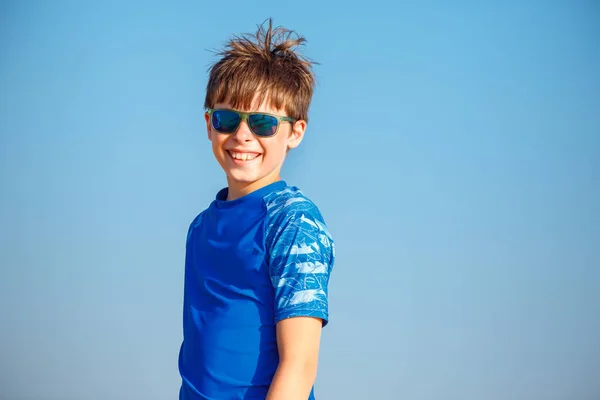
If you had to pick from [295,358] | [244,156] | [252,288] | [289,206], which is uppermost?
[244,156]

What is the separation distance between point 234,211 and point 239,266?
8.3 inches

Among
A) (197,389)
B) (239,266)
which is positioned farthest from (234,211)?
(197,389)

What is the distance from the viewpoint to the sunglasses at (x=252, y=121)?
2.30 meters

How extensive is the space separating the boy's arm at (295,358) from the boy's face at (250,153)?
523mm

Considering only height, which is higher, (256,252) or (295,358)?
(256,252)

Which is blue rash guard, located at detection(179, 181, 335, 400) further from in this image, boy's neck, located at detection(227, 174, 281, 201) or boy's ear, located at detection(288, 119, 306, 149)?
boy's ear, located at detection(288, 119, 306, 149)

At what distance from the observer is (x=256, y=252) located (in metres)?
2.12

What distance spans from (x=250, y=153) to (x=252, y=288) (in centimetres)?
44

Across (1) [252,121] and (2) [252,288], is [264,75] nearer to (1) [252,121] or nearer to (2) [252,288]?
(1) [252,121]

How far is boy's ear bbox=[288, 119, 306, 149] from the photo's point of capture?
242 cm

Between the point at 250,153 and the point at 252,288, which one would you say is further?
the point at 250,153

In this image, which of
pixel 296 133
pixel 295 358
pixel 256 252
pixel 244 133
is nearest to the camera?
pixel 295 358

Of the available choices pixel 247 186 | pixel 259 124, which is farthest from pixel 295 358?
pixel 259 124

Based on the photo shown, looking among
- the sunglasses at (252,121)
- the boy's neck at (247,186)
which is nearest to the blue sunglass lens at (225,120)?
the sunglasses at (252,121)
